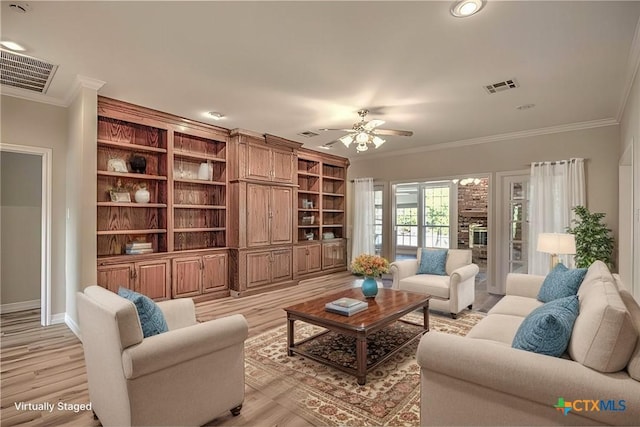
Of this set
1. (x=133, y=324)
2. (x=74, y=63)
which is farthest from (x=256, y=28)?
(x=133, y=324)

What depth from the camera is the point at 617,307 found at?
55.6 inches

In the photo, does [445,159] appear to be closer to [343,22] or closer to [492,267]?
[492,267]

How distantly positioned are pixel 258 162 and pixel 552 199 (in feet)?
15.4

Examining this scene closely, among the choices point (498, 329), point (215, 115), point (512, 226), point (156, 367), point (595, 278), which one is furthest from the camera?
point (512, 226)

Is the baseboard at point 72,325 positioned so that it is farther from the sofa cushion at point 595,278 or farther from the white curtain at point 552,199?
the white curtain at point 552,199

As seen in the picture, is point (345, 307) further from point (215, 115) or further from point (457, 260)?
point (215, 115)

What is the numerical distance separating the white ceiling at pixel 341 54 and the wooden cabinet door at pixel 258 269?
2370 mm

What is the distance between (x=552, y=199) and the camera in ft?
16.3

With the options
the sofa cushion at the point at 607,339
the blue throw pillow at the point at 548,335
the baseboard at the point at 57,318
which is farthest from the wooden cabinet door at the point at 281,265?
the sofa cushion at the point at 607,339

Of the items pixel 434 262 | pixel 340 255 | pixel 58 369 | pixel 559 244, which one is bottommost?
pixel 58 369

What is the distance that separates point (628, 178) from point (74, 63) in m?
6.64

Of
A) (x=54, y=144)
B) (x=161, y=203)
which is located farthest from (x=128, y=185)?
(x=54, y=144)

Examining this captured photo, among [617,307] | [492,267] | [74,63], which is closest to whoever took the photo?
[617,307]

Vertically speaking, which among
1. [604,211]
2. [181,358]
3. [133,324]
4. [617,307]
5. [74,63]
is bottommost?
[181,358]
